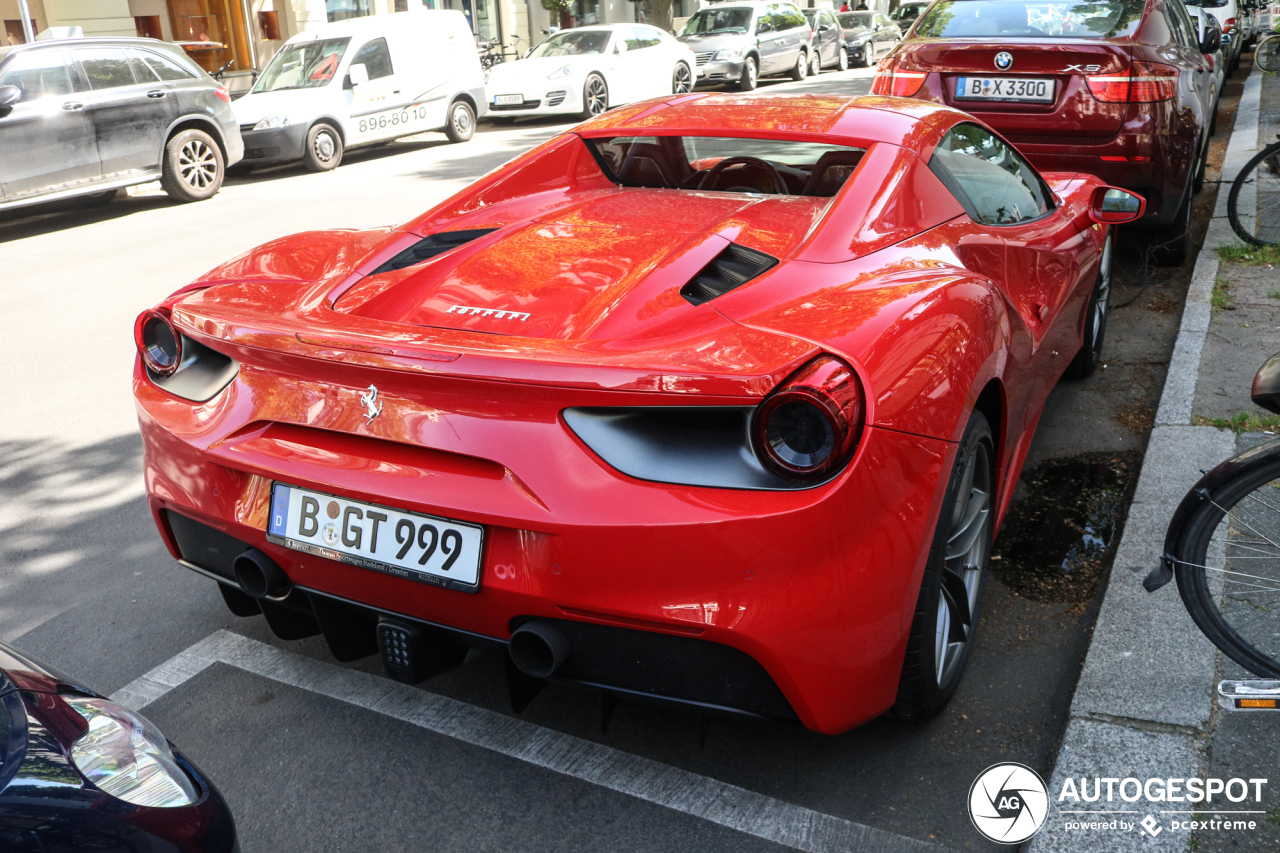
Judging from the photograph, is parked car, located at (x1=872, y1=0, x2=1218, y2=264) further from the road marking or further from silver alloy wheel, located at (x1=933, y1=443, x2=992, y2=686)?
the road marking

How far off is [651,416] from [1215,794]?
4.59 feet

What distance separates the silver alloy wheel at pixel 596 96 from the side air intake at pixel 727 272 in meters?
15.5

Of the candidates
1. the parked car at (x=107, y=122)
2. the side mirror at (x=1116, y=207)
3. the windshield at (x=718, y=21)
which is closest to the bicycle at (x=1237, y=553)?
the side mirror at (x=1116, y=207)

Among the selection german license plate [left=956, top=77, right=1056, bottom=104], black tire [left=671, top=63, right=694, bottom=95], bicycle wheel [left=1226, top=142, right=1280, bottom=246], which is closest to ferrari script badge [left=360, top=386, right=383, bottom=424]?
german license plate [left=956, top=77, right=1056, bottom=104]

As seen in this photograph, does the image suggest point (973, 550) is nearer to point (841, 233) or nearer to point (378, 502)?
point (841, 233)

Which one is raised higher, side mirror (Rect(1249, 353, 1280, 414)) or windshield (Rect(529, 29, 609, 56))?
windshield (Rect(529, 29, 609, 56))

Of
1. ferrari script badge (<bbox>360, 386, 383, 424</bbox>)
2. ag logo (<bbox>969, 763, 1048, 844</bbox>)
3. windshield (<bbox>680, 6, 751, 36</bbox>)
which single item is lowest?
ag logo (<bbox>969, 763, 1048, 844</bbox>)

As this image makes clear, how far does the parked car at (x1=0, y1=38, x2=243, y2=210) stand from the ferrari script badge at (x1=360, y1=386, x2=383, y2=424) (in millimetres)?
9127

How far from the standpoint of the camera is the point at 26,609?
3301mm

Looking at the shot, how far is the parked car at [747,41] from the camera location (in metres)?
22.1

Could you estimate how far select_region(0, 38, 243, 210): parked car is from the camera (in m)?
9.80

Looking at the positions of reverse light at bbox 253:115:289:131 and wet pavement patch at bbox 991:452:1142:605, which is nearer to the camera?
wet pavement patch at bbox 991:452:1142:605

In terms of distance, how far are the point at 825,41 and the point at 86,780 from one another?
27.2 metres

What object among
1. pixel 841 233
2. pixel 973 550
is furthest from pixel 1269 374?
pixel 841 233
